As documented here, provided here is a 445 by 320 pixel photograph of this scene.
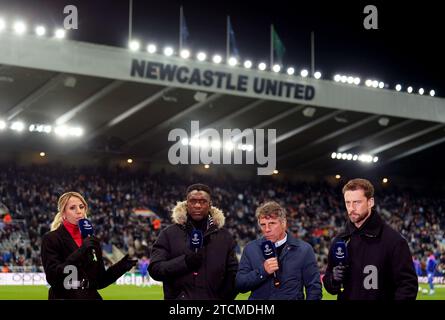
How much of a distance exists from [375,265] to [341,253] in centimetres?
36

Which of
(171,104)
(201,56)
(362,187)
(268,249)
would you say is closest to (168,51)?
(201,56)

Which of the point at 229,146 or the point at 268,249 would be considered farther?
the point at 229,146

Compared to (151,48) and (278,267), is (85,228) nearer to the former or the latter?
(278,267)

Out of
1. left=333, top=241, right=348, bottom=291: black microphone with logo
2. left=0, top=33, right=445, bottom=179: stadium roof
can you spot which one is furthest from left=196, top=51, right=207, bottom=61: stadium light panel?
left=333, top=241, right=348, bottom=291: black microphone with logo

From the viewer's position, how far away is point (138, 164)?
145ft

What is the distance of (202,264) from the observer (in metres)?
7.22

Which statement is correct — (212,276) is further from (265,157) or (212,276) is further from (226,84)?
(265,157)

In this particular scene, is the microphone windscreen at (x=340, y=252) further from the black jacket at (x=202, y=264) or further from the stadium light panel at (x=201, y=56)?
the stadium light panel at (x=201, y=56)

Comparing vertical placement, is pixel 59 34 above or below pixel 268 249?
above

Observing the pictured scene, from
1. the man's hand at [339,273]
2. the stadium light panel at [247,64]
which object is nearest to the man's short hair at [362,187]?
the man's hand at [339,273]

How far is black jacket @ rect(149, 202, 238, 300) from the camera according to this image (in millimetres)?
7180

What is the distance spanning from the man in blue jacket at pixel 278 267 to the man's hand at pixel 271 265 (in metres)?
0.10

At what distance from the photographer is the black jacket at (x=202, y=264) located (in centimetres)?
718
